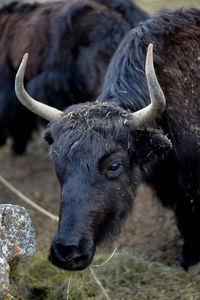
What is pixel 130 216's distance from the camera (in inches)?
145

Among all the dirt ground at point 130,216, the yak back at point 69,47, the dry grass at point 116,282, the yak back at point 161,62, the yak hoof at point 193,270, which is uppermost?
the yak back at point 161,62

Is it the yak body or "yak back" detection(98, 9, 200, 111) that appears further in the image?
"yak back" detection(98, 9, 200, 111)

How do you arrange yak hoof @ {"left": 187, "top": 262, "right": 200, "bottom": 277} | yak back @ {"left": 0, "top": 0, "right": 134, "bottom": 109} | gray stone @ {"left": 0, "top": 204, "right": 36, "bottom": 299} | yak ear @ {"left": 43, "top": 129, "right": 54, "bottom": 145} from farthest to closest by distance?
yak back @ {"left": 0, "top": 0, "right": 134, "bottom": 109}, yak hoof @ {"left": 187, "top": 262, "right": 200, "bottom": 277}, yak ear @ {"left": 43, "top": 129, "right": 54, "bottom": 145}, gray stone @ {"left": 0, "top": 204, "right": 36, "bottom": 299}

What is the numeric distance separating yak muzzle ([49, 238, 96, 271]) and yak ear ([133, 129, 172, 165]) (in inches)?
33.2

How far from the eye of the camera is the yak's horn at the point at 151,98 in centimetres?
300

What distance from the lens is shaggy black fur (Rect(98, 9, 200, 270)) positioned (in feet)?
12.1

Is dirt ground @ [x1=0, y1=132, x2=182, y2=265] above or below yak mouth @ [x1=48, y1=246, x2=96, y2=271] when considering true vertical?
below

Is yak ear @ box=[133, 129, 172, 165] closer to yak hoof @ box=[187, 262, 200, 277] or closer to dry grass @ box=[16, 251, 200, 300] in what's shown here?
dry grass @ box=[16, 251, 200, 300]

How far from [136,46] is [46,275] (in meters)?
2.23

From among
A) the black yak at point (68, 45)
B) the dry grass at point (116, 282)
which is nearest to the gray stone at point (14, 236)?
the dry grass at point (116, 282)

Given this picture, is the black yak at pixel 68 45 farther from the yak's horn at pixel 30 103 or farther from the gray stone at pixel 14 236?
the gray stone at pixel 14 236

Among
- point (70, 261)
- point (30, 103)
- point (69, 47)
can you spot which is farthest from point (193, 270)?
point (69, 47)

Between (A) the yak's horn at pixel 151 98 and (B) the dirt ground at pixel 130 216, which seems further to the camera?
(B) the dirt ground at pixel 130 216

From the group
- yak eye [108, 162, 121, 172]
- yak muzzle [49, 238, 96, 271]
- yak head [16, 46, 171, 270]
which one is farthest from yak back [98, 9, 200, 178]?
yak muzzle [49, 238, 96, 271]
